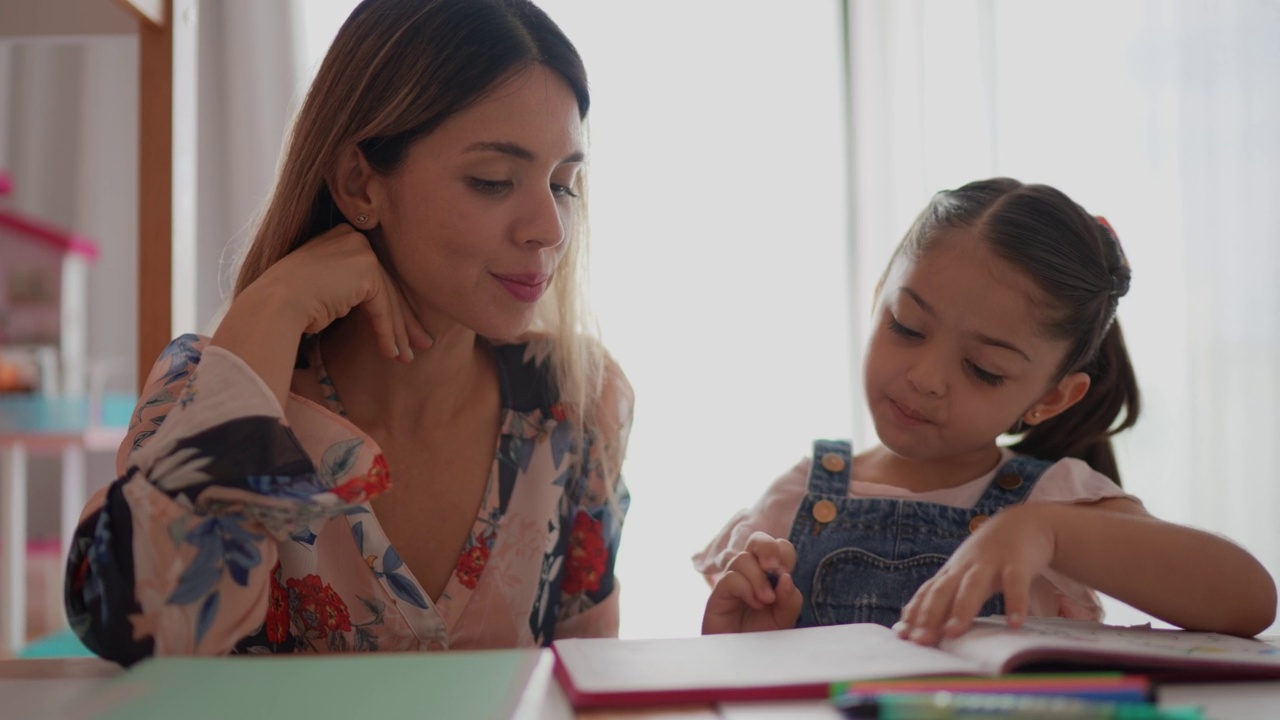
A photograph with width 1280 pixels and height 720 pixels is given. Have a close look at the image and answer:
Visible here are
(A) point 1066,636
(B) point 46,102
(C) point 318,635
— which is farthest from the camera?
(B) point 46,102

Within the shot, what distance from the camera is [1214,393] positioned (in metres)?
2.05

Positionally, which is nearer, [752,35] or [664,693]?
[664,693]

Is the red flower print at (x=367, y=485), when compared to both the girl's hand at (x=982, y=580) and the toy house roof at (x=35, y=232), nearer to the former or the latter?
the girl's hand at (x=982, y=580)

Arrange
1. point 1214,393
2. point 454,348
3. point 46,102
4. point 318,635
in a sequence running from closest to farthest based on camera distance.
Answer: point 318,635 < point 454,348 < point 1214,393 < point 46,102

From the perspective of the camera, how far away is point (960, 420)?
105cm

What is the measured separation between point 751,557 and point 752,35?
182 centimetres

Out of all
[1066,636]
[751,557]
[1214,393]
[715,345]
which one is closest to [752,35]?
[715,345]

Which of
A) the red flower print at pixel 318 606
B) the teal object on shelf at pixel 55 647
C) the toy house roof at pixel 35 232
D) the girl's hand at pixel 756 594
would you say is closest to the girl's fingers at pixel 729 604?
the girl's hand at pixel 756 594

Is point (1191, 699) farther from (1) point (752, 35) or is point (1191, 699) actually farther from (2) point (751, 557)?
(1) point (752, 35)

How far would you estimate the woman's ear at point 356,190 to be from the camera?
1091 millimetres

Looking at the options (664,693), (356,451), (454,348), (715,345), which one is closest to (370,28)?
(454,348)

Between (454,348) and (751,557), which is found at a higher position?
(454,348)

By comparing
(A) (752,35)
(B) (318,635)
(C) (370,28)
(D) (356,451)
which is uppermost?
(A) (752,35)

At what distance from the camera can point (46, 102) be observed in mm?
3232
